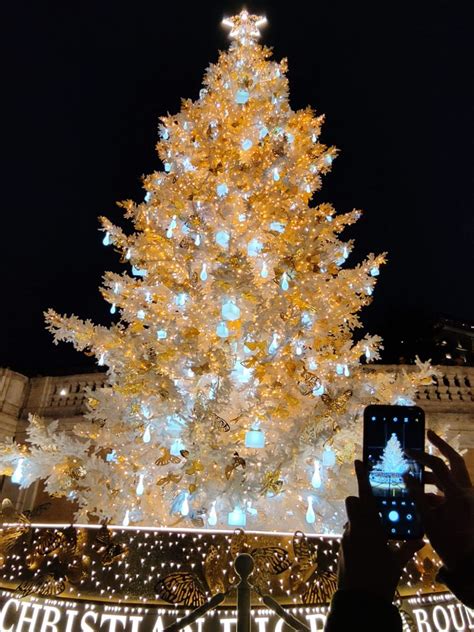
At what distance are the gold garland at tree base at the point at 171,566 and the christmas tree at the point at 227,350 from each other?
5.58 feet

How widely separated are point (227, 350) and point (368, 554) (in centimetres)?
525

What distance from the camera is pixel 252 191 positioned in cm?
747

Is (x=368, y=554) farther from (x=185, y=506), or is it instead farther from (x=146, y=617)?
(x=185, y=506)

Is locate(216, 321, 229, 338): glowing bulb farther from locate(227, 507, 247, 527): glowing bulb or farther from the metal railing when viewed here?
the metal railing

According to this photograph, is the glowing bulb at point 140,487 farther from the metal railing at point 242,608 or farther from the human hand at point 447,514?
the human hand at point 447,514

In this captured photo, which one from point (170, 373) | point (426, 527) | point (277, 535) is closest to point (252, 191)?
point (170, 373)

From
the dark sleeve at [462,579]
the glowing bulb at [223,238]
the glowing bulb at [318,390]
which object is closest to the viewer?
the dark sleeve at [462,579]

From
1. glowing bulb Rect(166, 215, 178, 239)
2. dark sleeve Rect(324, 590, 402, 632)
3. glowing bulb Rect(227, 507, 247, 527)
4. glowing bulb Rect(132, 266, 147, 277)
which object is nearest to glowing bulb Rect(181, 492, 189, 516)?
glowing bulb Rect(227, 507, 247, 527)

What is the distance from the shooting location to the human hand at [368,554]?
106 cm

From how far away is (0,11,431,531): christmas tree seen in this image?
18.3 feet

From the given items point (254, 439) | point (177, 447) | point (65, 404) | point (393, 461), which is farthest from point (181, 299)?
point (65, 404)

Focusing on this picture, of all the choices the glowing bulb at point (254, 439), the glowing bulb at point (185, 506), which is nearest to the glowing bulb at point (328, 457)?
the glowing bulb at point (254, 439)

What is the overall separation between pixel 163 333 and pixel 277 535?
3.75 metres

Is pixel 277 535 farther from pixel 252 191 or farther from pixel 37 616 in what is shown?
pixel 252 191
